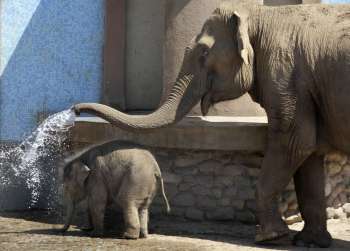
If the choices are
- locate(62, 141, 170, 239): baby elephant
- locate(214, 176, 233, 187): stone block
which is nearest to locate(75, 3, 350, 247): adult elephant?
locate(62, 141, 170, 239): baby elephant

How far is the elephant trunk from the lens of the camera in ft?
25.2

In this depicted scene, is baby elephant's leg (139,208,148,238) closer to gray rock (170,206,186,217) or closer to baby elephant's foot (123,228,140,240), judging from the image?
baby elephant's foot (123,228,140,240)

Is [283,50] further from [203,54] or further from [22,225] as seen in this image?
[22,225]

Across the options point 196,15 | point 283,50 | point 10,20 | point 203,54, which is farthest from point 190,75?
point 10,20

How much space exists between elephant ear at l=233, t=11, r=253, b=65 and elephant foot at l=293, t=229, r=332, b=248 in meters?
1.71

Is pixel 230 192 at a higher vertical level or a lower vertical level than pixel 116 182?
lower

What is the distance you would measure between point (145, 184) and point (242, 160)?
1257 millimetres

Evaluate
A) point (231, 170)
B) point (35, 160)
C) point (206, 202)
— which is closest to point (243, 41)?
point (231, 170)

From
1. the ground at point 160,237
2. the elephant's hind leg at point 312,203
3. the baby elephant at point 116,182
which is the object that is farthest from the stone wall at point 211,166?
the baby elephant at point 116,182

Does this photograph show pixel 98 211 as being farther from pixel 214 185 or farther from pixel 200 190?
pixel 214 185

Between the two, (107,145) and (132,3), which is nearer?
(107,145)

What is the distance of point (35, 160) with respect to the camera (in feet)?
31.7

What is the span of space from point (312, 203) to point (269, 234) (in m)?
0.59

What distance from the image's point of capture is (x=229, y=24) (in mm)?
7672
